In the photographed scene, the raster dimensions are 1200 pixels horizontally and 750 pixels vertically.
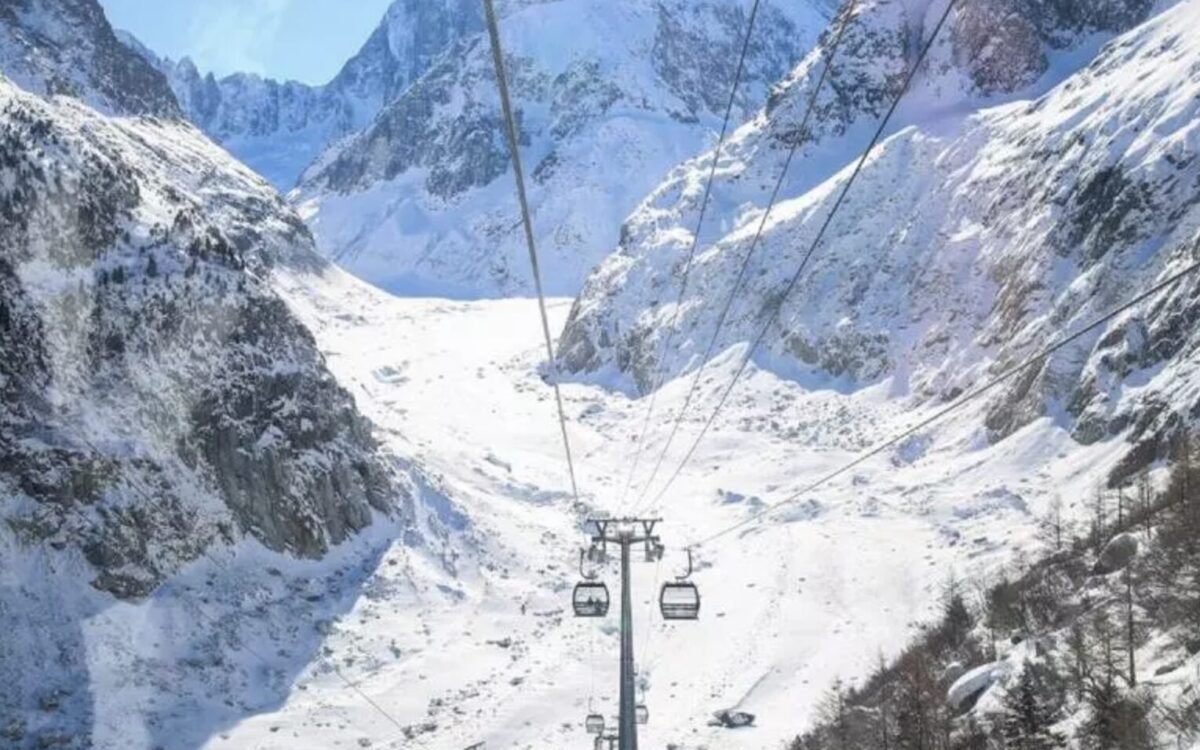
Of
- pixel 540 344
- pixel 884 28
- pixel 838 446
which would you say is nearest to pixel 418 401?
pixel 540 344

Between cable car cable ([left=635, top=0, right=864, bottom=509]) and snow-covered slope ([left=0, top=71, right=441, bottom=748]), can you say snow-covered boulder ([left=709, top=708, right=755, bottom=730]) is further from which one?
snow-covered slope ([left=0, top=71, right=441, bottom=748])

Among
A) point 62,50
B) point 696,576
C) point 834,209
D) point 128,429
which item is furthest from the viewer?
point 62,50

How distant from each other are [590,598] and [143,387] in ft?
160

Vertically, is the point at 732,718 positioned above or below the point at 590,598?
below

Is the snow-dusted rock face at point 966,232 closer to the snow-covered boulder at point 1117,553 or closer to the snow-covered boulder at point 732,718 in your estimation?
the snow-covered boulder at point 1117,553

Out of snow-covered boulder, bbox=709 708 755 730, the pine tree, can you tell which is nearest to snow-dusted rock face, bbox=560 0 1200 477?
snow-covered boulder, bbox=709 708 755 730

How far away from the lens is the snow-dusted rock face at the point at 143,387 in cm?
6222

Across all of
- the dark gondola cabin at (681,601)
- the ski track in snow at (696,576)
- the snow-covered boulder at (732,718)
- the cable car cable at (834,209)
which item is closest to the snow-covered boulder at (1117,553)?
the ski track in snow at (696,576)

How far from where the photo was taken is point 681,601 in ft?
93.8

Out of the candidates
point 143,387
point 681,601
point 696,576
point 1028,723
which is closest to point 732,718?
point 1028,723

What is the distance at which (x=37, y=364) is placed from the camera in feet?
212

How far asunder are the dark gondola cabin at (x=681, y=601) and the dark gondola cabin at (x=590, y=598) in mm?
1758

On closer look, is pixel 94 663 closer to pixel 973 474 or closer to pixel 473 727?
pixel 473 727

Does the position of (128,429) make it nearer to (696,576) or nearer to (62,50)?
(696,576)
